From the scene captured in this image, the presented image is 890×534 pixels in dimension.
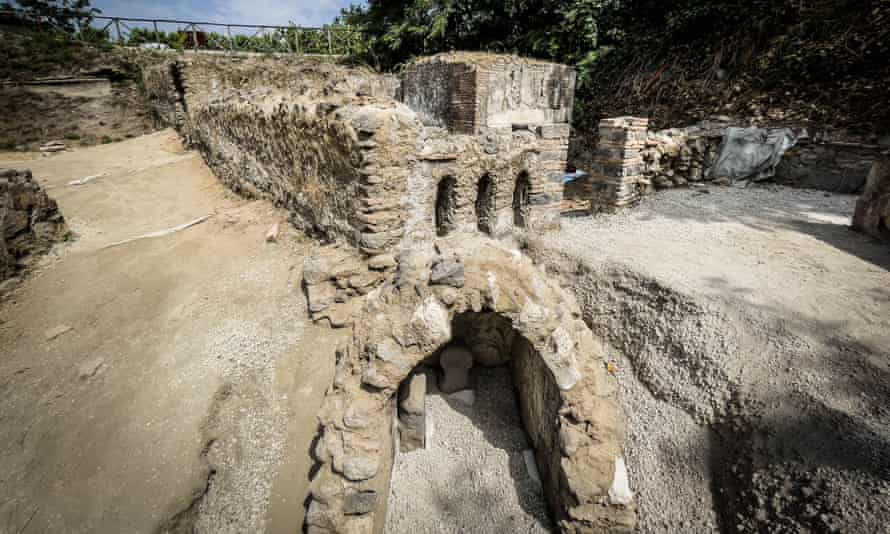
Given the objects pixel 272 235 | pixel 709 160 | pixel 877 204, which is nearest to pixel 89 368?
pixel 272 235

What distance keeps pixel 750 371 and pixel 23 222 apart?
27.3 ft

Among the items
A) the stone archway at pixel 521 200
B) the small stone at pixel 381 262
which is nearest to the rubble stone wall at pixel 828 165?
the stone archway at pixel 521 200

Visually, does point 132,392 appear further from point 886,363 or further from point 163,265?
point 886,363

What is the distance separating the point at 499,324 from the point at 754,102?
956cm

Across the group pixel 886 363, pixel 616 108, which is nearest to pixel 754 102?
pixel 616 108

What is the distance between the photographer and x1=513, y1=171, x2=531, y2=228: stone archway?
240 inches

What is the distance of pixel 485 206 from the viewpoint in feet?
18.7

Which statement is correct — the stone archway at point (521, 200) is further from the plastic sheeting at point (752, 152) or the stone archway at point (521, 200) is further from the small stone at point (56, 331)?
the small stone at point (56, 331)

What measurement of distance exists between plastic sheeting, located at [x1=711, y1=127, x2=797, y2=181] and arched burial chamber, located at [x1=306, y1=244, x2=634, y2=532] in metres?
7.68

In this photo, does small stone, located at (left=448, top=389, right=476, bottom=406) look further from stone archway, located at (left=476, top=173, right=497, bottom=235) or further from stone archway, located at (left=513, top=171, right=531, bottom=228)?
stone archway, located at (left=513, top=171, right=531, bottom=228)

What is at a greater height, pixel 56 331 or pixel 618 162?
pixel 618 162

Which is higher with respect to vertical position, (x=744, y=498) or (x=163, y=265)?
(x=163, y=265)

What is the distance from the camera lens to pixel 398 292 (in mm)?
3033

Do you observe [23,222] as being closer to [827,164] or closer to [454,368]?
[454,368]
